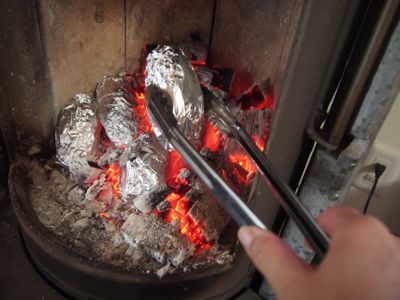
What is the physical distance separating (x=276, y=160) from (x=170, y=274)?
1.07ft

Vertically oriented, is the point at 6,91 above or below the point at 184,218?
above

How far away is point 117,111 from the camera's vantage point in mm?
990

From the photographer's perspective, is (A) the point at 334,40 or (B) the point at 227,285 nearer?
(A) the point at 334,40

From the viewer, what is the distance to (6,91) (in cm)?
85

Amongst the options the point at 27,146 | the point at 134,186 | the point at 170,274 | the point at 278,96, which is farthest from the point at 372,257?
the point at 27,146

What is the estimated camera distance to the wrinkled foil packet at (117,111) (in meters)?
0.97

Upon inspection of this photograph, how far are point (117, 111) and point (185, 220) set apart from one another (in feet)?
1.22

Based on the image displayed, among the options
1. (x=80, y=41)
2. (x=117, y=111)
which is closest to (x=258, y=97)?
(x=117, y=111)

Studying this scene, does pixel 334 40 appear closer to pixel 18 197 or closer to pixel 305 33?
pixel 305 33

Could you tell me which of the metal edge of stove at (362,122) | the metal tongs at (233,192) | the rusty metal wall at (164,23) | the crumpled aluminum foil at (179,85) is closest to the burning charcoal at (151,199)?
the crumpled aluminum foil at (179,85)

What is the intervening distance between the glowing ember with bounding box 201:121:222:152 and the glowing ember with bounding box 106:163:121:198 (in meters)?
0.26

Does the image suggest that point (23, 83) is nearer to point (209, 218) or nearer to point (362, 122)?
point (209, 218)

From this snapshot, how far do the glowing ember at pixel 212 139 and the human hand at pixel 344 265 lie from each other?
0.63 m

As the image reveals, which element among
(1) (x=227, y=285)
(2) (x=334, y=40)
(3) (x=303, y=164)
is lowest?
(1) (x=227, y=285)
